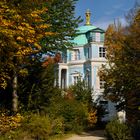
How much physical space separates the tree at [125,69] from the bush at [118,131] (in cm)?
274

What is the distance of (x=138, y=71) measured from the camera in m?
23.9

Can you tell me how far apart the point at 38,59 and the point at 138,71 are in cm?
858

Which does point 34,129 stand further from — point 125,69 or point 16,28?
point 16,28

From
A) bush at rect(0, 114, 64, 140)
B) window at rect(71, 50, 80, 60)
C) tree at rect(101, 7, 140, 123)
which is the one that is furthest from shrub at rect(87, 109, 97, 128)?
window at rect(71, 50, 80, 60)

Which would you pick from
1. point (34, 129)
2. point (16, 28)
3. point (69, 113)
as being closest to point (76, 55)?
point (69, 113)

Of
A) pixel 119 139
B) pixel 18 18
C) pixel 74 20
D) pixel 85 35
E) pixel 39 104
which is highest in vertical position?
pixel 85 35

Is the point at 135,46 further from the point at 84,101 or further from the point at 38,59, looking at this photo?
the point at 84,101

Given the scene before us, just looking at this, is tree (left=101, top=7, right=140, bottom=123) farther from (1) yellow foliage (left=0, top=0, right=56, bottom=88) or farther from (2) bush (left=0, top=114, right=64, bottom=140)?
(1) yellow foliage (left=0, top=0, right=56, bottom=88)

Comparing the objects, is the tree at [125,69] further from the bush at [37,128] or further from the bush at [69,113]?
the bush at [37,128]

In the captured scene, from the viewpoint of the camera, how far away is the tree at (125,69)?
24.9 metres

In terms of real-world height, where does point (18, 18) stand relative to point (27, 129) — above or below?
above

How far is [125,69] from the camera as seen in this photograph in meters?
27.6

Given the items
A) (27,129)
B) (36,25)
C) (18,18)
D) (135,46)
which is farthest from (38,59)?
(18,18)

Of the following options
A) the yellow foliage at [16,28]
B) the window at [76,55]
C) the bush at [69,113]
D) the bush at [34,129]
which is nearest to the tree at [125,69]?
the bush at [69,113]
